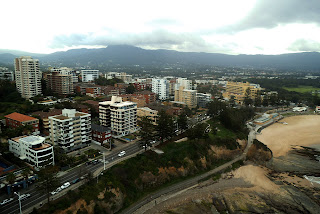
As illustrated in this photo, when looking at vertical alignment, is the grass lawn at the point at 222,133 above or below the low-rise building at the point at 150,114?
below

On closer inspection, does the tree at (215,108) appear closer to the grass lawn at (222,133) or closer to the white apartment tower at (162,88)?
the grass lawn at (222,133)

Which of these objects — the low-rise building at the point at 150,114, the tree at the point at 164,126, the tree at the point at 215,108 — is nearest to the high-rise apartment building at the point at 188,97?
the tree at the point at 215,108

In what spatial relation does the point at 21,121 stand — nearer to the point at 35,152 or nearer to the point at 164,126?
the point at 35,152

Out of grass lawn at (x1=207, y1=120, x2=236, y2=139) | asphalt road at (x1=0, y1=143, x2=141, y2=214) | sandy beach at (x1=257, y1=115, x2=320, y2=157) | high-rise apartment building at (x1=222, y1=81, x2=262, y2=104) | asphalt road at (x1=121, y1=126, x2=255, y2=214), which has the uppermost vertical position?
high-rise apartment building at (x1=222, y1=81, x2=262, y2=104)

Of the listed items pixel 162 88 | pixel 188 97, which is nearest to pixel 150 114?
pixel 188 97

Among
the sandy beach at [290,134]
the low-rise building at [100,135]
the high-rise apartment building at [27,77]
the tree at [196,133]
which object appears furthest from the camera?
the high-rise apartment building at [27,77]

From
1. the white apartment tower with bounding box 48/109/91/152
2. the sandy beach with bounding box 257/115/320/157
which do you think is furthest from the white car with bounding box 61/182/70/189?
the sandy beach with bounding box 257/115/320/157

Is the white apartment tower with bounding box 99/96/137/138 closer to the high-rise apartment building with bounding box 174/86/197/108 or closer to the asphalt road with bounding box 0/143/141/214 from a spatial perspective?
the asphalt road with bounding box 0/143/141/214
